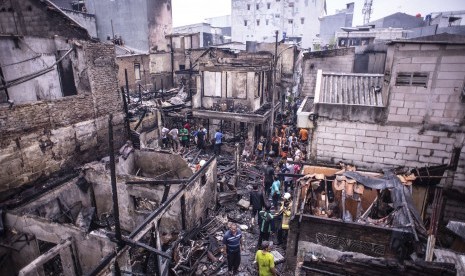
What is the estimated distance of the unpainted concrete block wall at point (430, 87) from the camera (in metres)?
9.49

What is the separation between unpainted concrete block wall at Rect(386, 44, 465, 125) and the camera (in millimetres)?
9495

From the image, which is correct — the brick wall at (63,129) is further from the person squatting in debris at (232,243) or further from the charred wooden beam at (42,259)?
the person squatting in debris at (232,243)

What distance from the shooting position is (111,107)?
1329 cm

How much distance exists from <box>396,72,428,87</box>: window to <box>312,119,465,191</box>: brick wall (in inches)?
65.8

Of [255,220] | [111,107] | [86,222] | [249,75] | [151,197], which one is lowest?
[255,220]

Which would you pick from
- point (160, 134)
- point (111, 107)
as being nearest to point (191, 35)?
point (160, 134)

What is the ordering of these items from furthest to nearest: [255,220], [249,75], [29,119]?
[249,75] → [255,220] → [29,119]

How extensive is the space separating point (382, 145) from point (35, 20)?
16.9 metres

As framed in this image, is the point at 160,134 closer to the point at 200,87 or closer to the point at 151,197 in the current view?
the point at 200,87

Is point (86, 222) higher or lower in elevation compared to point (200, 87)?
lower

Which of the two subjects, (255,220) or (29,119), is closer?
(29,119)

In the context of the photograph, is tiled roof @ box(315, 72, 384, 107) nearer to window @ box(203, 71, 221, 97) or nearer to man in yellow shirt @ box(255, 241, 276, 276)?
man in yellow shirt @ box(255, 241, 276, 276)

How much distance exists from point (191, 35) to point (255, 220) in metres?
26.6

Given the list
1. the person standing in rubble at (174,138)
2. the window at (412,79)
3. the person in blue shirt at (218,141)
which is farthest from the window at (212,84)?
the window at (412,79)
